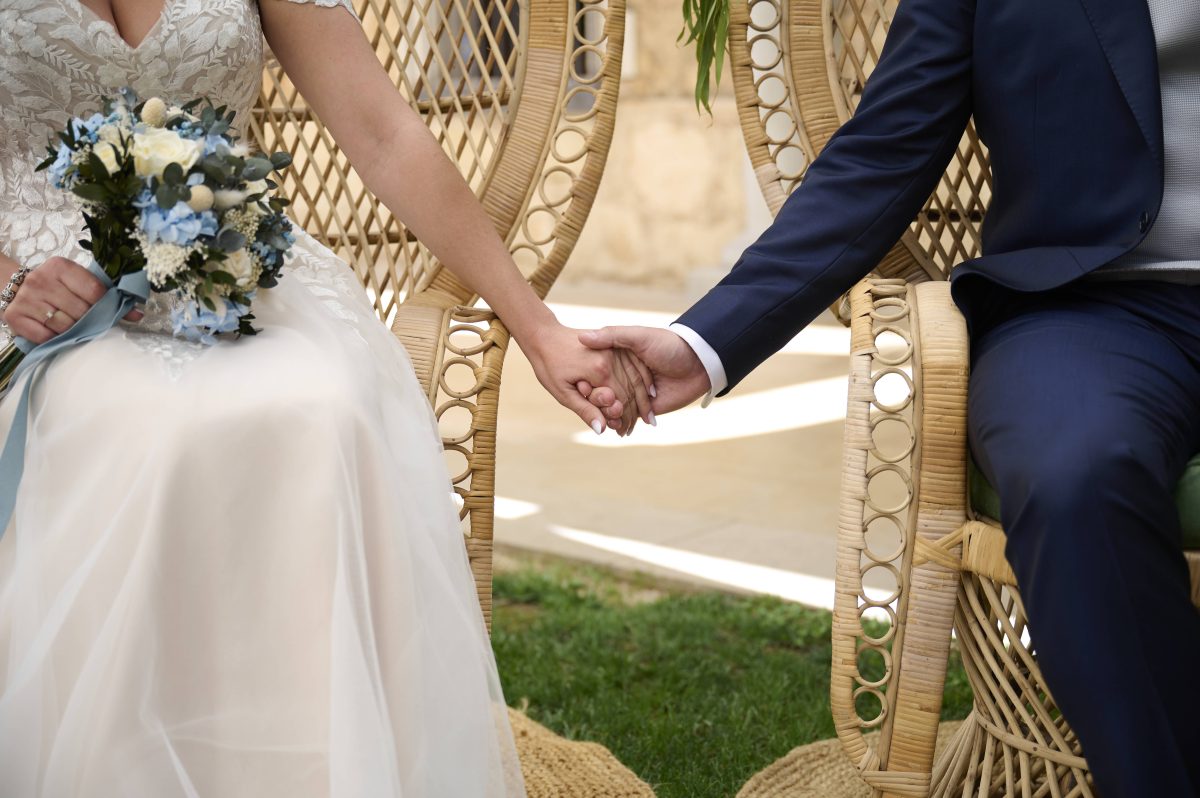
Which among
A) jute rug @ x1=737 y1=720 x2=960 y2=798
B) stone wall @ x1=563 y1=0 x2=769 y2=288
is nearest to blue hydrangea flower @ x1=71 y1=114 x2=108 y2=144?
jute rug @ x1=737 y1=720 x2=960 y2=798

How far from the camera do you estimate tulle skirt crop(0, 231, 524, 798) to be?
4.24ft

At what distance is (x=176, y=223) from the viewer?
1359mm

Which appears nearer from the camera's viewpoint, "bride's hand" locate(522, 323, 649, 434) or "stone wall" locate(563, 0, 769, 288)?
"bride's hand" locate(522, 323, 649, 434)

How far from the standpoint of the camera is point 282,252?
1.48m

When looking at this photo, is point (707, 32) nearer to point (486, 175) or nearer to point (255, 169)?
point (486, 175)

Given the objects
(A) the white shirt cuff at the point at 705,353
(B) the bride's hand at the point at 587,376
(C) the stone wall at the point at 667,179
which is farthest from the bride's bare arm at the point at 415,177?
(C) the stone wall at the point at 667,179

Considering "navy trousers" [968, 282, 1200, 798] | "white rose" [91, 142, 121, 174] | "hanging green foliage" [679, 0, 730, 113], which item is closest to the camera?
"navy trousers" [968, 282, 1200, 798]

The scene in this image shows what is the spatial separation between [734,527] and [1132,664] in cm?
242

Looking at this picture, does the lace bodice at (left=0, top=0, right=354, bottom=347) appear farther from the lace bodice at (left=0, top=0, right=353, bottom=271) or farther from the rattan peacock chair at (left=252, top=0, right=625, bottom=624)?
the rattan peacock chair at (left=252, top=0, right=625, bottom=624)

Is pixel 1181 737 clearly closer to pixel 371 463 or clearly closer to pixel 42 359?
pixel 371 463

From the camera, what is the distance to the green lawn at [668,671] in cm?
237

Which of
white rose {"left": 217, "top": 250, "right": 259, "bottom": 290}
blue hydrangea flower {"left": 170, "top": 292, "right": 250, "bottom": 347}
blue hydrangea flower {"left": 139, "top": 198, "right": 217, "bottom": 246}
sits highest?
blue hydrangea flower {"left": 139, "top": 198, "right": 217, "bottom": 246}

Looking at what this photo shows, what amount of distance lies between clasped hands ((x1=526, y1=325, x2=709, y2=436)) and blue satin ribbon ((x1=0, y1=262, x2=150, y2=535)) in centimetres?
60

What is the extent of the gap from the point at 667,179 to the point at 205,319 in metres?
7.09
